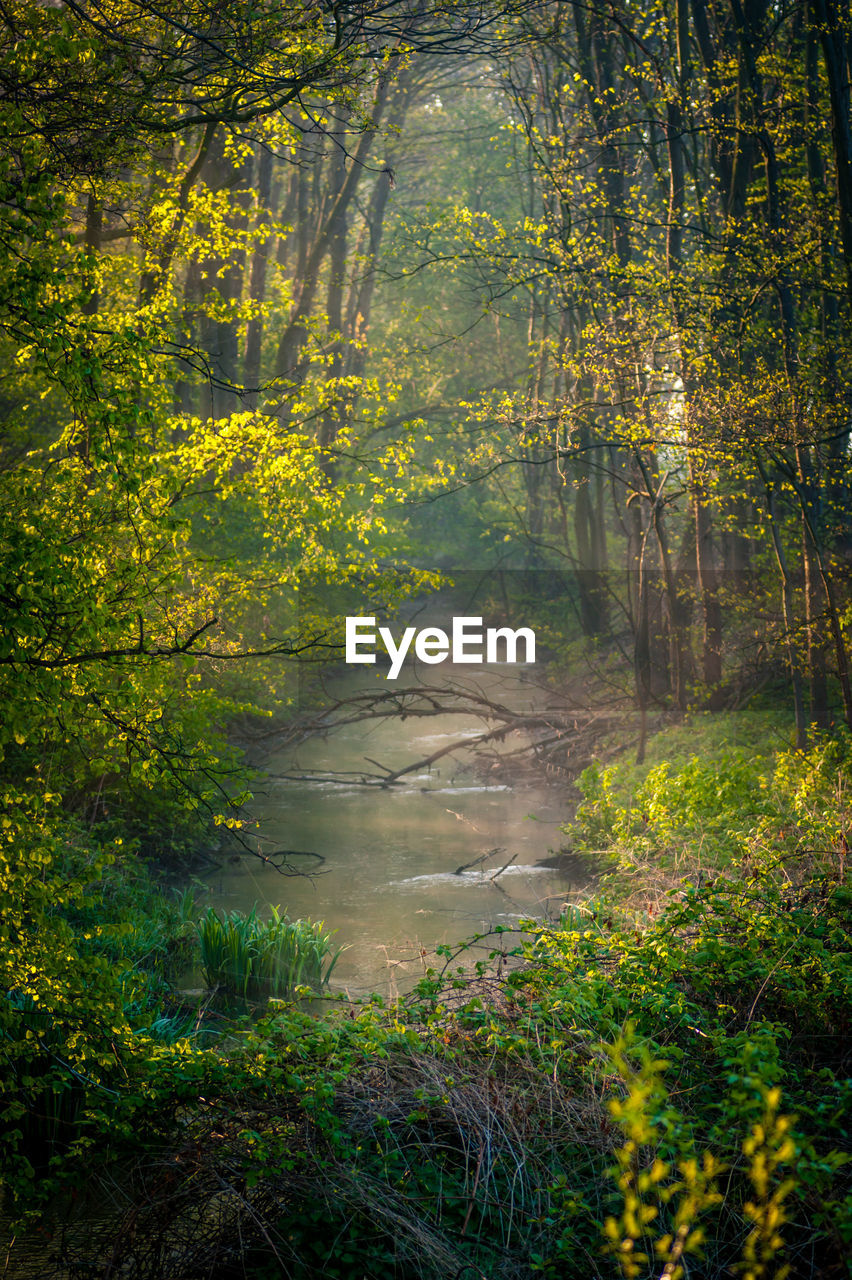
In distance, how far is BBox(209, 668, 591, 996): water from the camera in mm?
9523

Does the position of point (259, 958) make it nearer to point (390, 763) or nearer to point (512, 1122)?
point (512, 1122)

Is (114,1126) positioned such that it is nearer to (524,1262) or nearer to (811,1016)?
(524,1262)

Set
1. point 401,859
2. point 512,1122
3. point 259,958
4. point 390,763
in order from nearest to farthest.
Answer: point 512,1122, point 259,958, point 401,859, point 390,763

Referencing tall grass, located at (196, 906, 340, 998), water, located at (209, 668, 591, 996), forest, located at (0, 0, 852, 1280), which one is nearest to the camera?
forest, located at (0, 0, 852, 1280)

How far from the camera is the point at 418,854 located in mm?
12281

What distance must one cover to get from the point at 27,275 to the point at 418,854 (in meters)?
8.99

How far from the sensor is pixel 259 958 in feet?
27.2

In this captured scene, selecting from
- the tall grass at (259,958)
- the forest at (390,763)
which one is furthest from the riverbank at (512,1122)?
the tall grass at (259,958)

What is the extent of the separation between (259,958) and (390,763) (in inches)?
333

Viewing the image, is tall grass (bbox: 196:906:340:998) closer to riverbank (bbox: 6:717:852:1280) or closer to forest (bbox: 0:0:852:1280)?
forest (bbox: 0:0:852:1280)

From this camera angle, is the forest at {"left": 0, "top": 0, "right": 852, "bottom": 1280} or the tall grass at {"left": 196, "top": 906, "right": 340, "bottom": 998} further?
the tall grass at {"left": 196, "top": 906, "right": 340, "bottom": 998}

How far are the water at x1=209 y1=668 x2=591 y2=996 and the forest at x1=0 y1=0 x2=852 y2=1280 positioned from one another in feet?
1.62

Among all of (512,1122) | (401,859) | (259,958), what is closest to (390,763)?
(401,859)

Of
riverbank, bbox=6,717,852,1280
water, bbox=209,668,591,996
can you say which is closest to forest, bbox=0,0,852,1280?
riverbank, bbox=6,717,852,1280
